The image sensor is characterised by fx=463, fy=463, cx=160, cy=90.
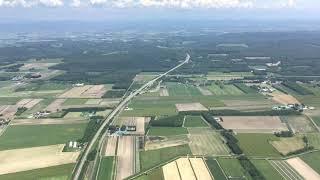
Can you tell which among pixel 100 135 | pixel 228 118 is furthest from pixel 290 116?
pixel 100 135

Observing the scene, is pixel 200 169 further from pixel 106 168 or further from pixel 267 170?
pixel 106 168

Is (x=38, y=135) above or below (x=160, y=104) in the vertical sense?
below

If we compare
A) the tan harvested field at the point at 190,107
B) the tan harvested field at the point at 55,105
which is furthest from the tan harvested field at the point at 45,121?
the tan harvested field at the point at 190,107

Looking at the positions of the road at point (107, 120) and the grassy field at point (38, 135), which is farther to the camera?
the grassy field at point (38, 135)

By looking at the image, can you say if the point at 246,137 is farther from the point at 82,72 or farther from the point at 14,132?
the point at 82,72

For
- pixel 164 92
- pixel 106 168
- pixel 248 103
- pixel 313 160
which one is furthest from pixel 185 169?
pixel 164 92

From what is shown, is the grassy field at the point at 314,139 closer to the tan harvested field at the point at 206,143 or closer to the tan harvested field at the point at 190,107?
the tan harvested field at the point at 206,143

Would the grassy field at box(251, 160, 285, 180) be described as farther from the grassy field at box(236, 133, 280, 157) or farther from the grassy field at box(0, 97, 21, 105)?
the grassy field at box(0, 97, 21, 105)
